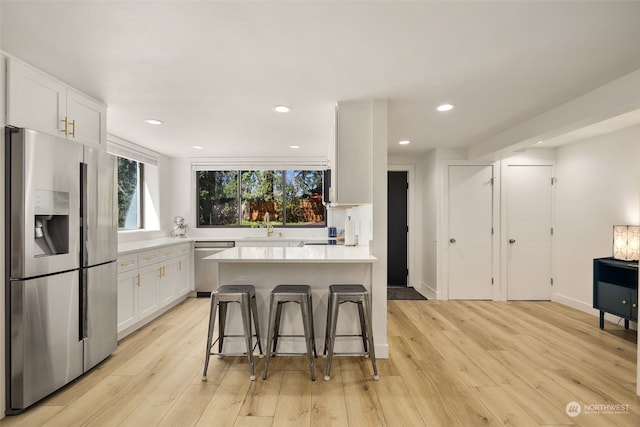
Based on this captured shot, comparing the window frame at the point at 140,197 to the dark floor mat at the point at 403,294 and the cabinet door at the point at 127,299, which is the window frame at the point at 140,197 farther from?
the dark floor mat at the point at 403,294

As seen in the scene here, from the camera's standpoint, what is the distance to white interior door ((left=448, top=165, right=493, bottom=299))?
4852 millimetres

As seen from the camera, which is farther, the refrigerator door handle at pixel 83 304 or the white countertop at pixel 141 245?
the white countertop at pixel 141 245

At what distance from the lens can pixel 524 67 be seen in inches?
87.0

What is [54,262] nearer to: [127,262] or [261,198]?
[127,262]

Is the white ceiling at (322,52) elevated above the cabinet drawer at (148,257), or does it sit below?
above

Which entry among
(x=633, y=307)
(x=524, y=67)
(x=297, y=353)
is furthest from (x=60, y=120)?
(x=633, y=307)

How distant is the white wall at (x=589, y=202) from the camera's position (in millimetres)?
3689

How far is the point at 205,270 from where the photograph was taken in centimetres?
512

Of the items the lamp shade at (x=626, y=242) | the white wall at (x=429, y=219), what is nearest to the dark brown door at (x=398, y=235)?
the white wall at (x=429, y=219)

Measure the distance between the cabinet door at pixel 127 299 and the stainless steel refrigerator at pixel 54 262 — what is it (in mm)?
530

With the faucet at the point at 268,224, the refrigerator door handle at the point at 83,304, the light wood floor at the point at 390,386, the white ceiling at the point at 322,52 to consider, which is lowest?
the light wood floor at the point at 390,386

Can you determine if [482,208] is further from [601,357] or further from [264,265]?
[264,265]

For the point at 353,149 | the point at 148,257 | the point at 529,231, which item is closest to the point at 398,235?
the point at 529,231

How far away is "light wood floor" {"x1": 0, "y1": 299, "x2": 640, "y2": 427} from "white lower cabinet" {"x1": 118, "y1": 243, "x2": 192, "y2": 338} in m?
0.26
